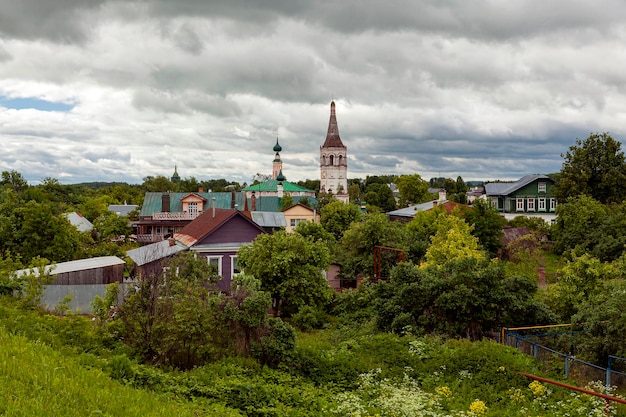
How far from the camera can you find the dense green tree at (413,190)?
9288 cm

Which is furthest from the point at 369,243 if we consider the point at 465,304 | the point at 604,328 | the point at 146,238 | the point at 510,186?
the point at 510,186

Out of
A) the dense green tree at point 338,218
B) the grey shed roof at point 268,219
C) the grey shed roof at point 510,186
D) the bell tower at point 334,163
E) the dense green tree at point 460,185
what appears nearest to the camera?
the grey shed roof at point 268,219

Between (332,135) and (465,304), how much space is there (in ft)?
327

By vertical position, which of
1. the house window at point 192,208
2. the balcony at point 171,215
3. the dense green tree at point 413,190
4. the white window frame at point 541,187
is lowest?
the balcony at point 171,215

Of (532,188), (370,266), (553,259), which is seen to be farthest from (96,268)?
(532,188)

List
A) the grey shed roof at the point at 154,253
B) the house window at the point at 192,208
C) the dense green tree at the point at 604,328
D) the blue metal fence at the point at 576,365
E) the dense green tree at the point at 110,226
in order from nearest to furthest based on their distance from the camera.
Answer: the blue metal fence at the point at 576,365 → the dense green tree at the point at 604,328 → the grey shed roof at the point at 154,253 → the dense green tree at the point at 110,226 → the house window at the point at 192,208

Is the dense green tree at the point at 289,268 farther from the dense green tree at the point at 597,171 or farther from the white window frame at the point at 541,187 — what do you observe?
the white window frame at the point at 541,187

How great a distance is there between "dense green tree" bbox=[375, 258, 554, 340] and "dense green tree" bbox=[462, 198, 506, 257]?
2044cm

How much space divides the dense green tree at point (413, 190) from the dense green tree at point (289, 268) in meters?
71.6

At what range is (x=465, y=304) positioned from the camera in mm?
17625

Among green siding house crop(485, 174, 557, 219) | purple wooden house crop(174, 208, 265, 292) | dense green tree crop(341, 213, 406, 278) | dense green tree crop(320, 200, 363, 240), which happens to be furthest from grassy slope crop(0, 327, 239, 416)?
green siding house crop(485, 174, 557, 219)

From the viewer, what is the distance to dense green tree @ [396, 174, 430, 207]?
92875mm

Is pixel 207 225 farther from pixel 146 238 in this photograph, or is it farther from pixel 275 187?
pixel 275 187

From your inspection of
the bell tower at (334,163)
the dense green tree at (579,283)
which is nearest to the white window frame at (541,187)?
the dense green tree at (579,283)
